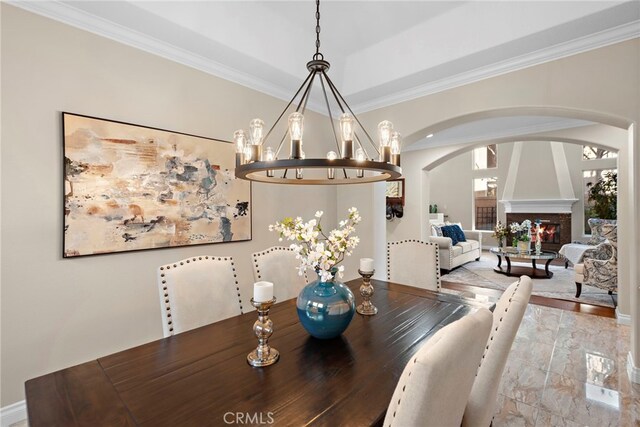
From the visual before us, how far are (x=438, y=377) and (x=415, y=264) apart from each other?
2.17m

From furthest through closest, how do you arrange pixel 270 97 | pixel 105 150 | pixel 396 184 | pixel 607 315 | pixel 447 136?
1. pixel 396 184
2. pixel 447 136
3. pixel 607 315
4. pixel 270 97
5. pixel 105 150

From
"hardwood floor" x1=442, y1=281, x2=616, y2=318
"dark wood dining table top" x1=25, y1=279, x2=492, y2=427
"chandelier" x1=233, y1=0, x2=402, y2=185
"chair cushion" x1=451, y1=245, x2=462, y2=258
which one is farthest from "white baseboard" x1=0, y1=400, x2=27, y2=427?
"chair cushion" x1=451, y1=245, x2=462, y2=258

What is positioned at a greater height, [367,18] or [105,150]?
[367,18]

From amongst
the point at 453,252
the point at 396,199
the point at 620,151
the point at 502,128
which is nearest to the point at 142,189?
the point at 396,199

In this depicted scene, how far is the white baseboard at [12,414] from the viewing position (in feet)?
6.04

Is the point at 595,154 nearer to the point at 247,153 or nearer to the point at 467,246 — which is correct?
the point at 467,246

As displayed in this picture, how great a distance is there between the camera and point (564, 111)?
8.28 ft

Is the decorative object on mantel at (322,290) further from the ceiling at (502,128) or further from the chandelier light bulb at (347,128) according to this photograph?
the ceiling at (502,128)

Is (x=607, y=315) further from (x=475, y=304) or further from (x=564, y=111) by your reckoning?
(x=475, y=304)

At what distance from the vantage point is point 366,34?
9.46 feet

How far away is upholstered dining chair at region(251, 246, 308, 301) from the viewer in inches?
87.5

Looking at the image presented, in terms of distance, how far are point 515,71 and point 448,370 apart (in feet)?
9.79

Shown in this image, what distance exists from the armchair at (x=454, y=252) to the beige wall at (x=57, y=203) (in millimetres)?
5176

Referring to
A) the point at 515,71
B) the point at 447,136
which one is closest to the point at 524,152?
the point at 447,136
